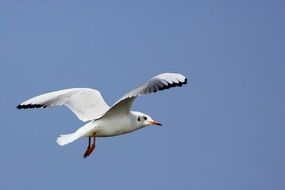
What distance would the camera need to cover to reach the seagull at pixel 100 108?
43.9 ft

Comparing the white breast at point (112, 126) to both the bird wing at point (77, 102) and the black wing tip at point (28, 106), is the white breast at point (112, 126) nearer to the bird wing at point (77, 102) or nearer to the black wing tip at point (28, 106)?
the bird wing at point (77, 102)

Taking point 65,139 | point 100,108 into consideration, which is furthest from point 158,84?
point 100,108

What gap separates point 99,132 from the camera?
14.3m

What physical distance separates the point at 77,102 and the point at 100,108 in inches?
17.9

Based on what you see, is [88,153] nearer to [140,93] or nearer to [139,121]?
[139,121]

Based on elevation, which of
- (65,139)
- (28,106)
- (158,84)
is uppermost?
(158,84)

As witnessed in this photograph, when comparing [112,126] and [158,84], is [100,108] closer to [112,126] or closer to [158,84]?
[112,126]

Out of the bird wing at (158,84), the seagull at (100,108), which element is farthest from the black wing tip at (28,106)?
the bird wing at (158,84)

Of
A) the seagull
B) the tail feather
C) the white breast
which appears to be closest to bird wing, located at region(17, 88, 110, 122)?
the seagull

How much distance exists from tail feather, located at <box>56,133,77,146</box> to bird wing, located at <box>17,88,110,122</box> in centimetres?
68

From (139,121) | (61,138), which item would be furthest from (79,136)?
(139,121)

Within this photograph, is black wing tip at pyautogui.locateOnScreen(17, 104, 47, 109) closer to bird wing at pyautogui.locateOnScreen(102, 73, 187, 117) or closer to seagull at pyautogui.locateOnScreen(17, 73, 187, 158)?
seagull at pyautogui.locateOnScreen(17, 73, 187, 158)

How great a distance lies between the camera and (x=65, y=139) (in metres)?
14.0

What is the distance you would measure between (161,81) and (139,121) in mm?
1587
